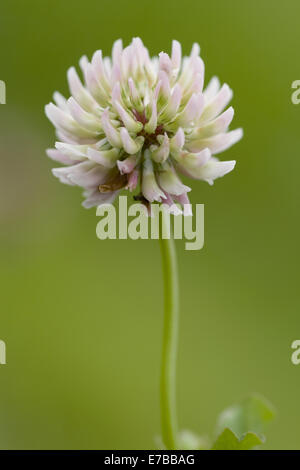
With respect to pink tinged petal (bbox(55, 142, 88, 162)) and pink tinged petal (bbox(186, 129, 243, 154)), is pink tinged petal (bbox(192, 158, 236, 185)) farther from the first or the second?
pink tinged petal (bbox(55, 142, 88, 162))

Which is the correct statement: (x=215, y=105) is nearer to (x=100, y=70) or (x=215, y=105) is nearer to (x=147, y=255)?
(x=100, y=70)

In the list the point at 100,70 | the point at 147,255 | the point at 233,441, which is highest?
the point at 147,255

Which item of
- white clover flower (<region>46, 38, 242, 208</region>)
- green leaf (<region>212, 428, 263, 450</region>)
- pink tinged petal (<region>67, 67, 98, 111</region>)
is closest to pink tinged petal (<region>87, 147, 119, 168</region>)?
white clover flower (<region>46, 38, 242, 208</region>)

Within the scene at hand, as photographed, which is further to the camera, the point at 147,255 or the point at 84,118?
the point at 147,255

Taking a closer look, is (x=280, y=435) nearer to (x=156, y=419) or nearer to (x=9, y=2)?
(x=156, y=419)

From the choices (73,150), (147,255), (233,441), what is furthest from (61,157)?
(147,255)

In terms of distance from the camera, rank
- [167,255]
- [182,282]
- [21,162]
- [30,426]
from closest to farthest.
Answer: [167,255]
[30,426]
[182,282]
[21,162]
